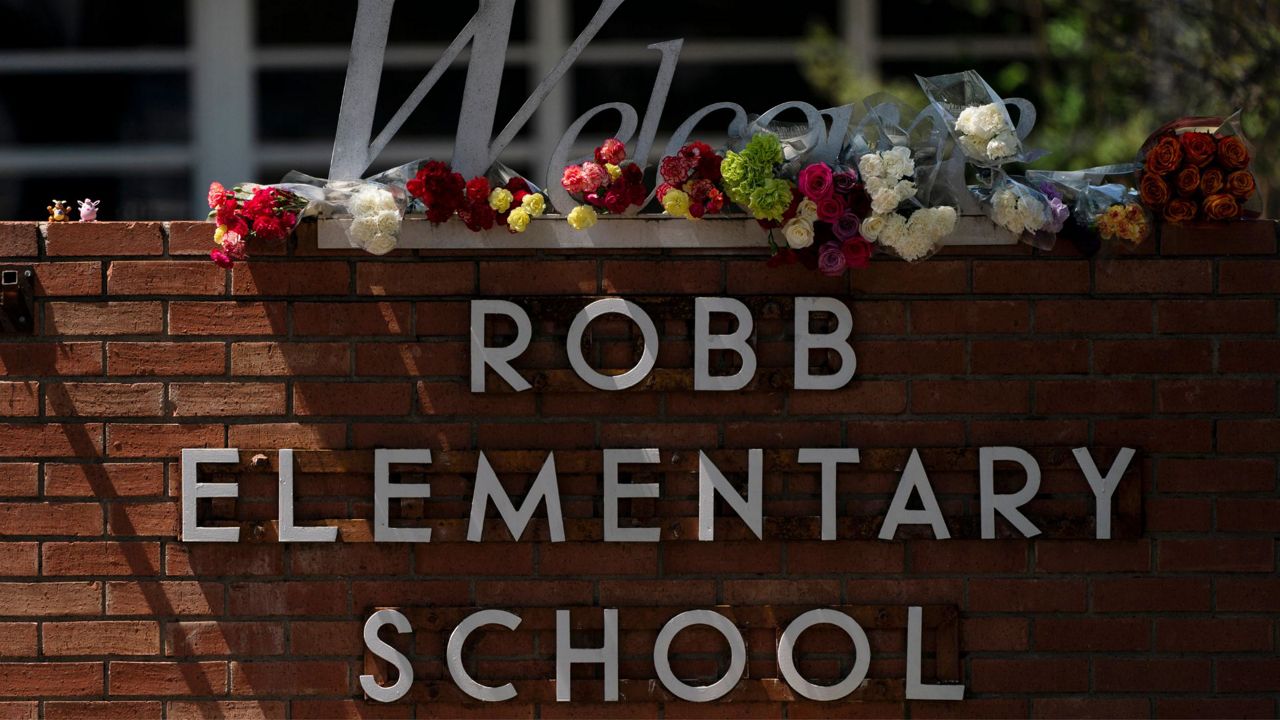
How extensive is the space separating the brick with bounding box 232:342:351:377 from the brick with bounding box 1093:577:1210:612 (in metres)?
1.73

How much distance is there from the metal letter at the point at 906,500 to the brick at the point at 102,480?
1598mm

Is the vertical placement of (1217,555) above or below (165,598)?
above

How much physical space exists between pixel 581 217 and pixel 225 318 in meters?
0.82

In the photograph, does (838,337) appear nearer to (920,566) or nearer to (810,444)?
(810,444)

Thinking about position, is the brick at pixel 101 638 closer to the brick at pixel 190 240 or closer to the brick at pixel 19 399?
the brick at pixel 19 399

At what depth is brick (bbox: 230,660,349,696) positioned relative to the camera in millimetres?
2871

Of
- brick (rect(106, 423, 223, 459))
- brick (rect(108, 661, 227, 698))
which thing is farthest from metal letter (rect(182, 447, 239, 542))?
brick (rect(108, 661, 227, 698))

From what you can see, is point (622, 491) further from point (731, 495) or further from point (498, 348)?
point (498, 348)

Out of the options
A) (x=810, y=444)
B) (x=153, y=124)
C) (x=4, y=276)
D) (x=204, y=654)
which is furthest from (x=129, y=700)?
(x=153, y=124)

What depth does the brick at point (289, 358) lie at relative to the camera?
285 centimetres

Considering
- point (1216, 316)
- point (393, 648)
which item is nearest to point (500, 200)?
point (393, 648)

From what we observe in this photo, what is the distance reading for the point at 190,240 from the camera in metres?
2.84

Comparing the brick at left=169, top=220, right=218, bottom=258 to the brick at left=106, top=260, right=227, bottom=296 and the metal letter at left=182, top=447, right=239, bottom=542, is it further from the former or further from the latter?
the metal letter at left=182, top=447, right=239, bottom=542

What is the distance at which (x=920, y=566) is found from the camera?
9.37 ft
